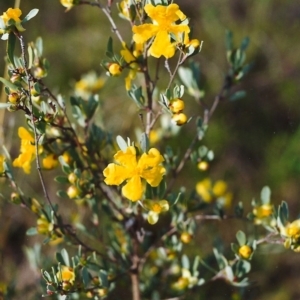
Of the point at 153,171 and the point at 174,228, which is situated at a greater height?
the point at 153,171

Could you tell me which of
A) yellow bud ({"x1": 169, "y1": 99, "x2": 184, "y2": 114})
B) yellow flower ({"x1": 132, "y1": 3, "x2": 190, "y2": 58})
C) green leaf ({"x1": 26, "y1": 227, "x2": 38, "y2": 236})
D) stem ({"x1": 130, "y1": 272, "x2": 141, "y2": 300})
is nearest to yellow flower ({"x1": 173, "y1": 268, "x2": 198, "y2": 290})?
stem ({"x1": 130, "y1": 272, "x2": 141, "y2": 300})

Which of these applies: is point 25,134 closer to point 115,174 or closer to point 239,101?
point 115,174

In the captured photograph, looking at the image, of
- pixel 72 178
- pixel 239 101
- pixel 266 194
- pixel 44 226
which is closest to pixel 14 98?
pixel 72 178

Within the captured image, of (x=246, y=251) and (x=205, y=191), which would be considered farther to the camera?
(x=205, y=191)

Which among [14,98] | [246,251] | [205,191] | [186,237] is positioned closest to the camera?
[14,98]

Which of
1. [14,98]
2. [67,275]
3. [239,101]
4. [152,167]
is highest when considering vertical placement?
[14,98]

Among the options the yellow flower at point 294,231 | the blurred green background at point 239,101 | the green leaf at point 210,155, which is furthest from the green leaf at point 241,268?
the blurred green background at point 239,101

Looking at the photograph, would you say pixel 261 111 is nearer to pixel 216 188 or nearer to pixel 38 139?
pixel 216 188

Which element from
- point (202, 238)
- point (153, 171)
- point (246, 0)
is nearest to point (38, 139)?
point (153, 171)
